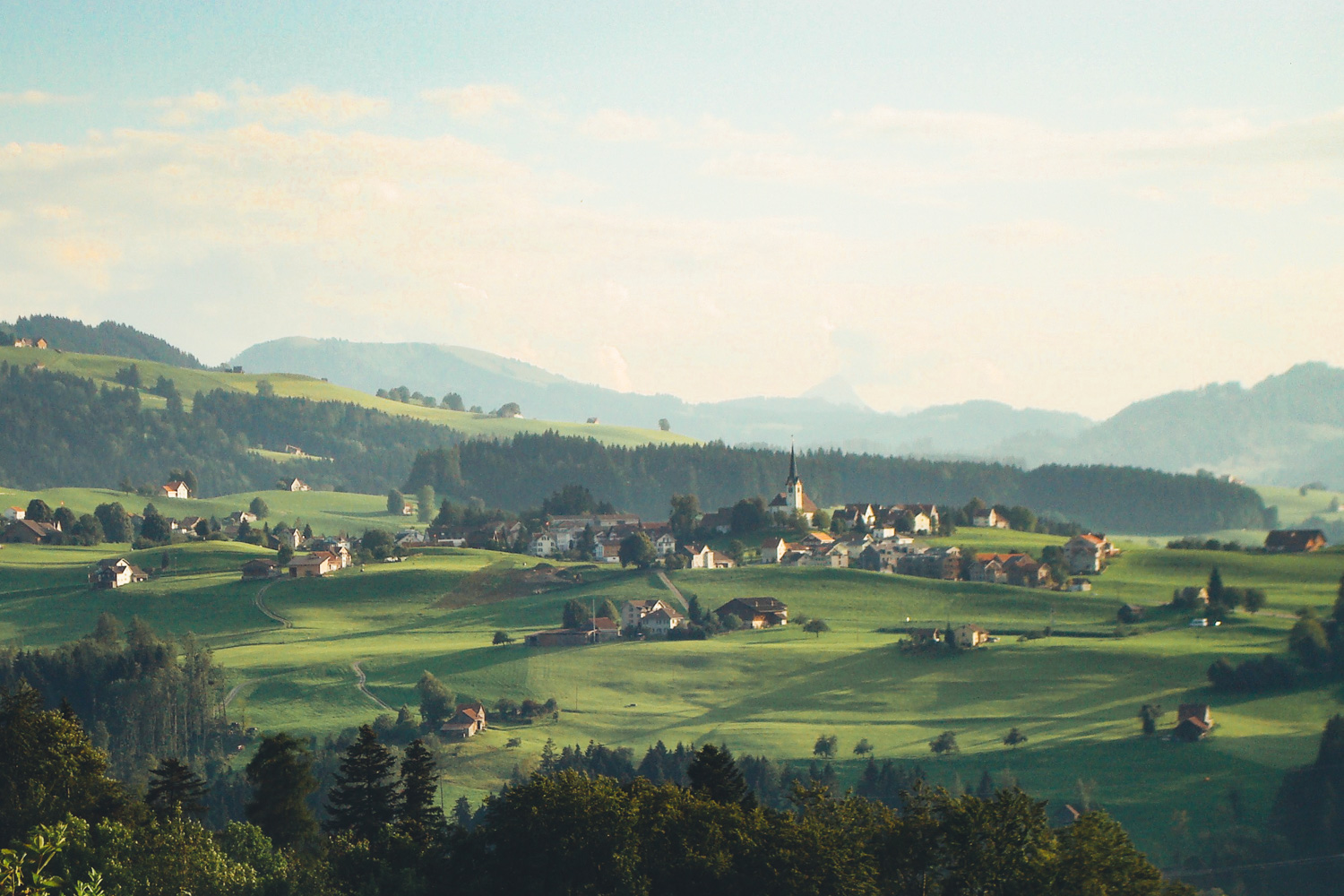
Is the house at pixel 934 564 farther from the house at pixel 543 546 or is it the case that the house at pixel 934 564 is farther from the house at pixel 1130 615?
the house at pixel 543 546

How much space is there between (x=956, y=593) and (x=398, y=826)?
90.2m

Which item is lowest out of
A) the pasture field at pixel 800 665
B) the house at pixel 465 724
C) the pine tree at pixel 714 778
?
the house at pixel 465 724

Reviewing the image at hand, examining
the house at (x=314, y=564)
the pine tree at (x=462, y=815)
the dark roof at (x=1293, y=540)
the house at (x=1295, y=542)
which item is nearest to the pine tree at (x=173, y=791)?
the pine tree at (x=462, y=815)

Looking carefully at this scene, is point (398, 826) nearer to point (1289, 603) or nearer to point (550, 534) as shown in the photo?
point (1289, 603)

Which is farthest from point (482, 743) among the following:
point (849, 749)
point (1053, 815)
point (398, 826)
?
point (398, 826)

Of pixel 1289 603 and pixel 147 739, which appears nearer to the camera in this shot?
pixel 147 739

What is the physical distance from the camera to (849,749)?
9462cm

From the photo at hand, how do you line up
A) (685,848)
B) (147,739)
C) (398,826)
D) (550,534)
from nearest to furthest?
(685,848) < (398,826) < (147,739) < (550,534)

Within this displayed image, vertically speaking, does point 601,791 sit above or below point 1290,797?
above

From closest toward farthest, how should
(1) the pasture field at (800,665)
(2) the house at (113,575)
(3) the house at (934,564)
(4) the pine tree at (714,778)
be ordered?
(4) the pine tree at (714,778), (1) the pasture field at (800,665), (2) the house at (113,575), (3) the house at (934,564)

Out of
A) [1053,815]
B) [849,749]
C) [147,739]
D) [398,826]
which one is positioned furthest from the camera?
[147,739]

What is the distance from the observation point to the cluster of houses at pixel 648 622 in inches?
4963

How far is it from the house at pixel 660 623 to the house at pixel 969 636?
24.1 meters

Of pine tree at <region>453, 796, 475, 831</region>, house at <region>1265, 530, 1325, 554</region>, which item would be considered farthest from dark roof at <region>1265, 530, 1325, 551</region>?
pine tree at <region>453, 796, 475, 831</region>
